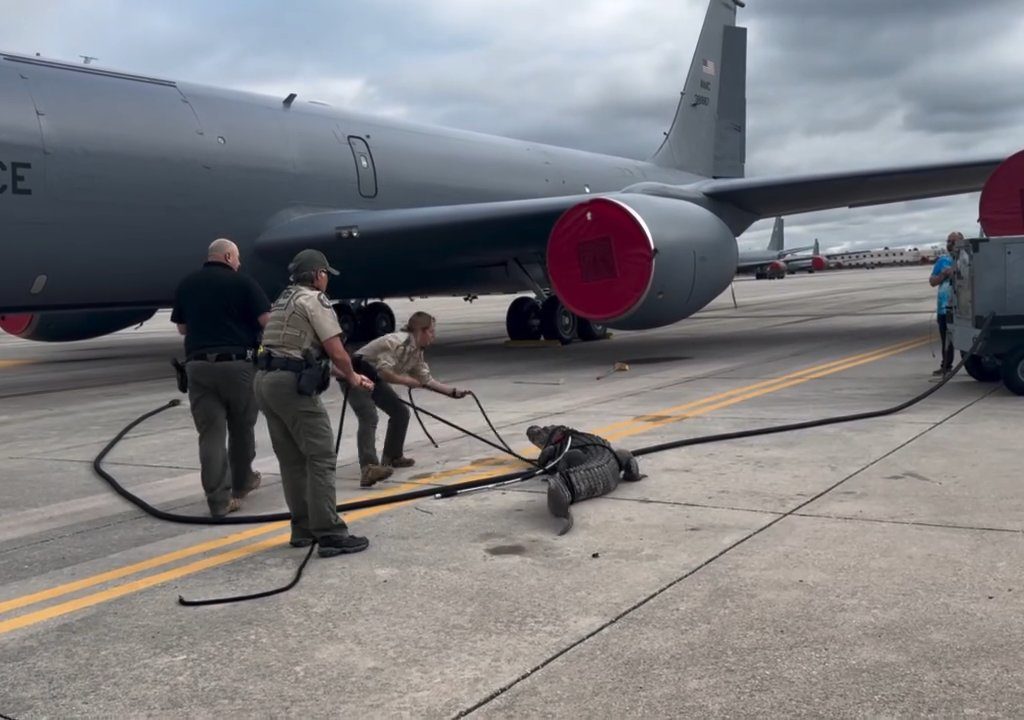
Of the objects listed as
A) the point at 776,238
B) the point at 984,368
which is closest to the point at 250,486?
the point at 984,368

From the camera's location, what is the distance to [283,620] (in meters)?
3.70

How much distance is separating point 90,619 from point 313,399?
1423 millimetres

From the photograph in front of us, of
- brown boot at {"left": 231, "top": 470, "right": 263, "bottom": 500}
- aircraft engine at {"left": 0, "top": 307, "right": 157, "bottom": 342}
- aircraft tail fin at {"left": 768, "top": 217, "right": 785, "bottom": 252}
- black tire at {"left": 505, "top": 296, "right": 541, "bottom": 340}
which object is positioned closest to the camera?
brown boot at {"left": 231, "top": 470, "right": 263, "bottom": 500}

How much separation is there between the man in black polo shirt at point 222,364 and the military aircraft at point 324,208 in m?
5.19

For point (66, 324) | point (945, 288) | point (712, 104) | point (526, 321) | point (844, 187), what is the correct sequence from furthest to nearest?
1. point (712, 104)
2. point (526, 321)
3. point (66, 324)
4. point (844, 187)
5. point (945, 288)

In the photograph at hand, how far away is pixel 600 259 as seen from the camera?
1181 cm

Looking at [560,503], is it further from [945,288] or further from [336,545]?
[945,288]

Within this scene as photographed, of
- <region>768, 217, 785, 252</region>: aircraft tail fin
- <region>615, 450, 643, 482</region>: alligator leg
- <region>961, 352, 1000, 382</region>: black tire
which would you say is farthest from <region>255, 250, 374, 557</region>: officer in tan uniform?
<region>768, 217, 785, 252</region>: aircraft tail fin

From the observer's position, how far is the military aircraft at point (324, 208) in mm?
10242

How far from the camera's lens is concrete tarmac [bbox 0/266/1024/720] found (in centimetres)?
298

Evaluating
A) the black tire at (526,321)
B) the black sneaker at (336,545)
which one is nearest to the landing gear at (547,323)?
the black tire at (526,321)

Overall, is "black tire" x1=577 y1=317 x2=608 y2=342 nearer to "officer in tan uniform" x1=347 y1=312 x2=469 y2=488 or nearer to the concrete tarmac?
the concrete tarmac

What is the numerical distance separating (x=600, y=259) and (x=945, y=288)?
3.79 metres

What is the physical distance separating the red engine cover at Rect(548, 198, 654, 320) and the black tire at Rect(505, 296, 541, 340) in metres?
4.47
